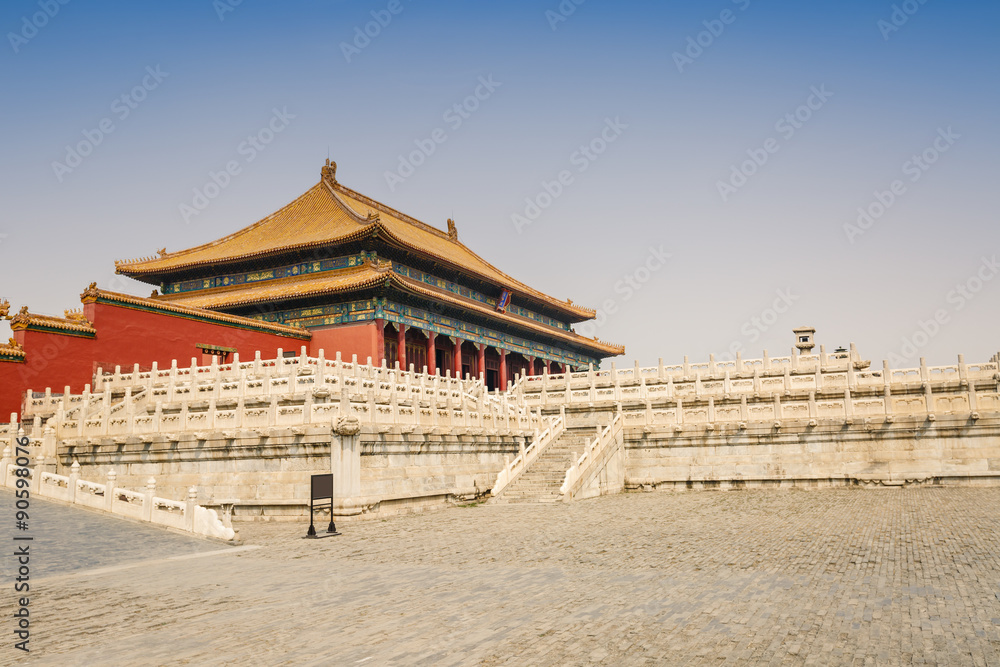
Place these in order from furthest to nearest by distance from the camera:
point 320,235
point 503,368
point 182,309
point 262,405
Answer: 1. point 503,368
2. point 320,235
3. point 182,309
4. point 262,405

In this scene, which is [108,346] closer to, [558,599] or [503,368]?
[503,368]

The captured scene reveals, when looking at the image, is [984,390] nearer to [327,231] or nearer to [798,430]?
[798,430]

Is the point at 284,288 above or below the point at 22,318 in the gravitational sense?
above

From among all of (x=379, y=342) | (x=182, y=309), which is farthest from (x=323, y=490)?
(x=379, y=342)

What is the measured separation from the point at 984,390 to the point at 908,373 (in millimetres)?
2047

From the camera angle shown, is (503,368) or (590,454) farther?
(503,368)

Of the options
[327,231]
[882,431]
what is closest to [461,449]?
[882,431]

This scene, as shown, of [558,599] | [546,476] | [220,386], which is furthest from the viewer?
[546,476]

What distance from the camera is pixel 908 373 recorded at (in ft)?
77.6

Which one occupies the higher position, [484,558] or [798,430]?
[798,430]

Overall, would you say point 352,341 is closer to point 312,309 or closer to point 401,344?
point 401,344

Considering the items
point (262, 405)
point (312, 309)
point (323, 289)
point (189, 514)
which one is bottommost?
point (189, 514)

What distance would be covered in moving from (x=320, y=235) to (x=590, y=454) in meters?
22.7

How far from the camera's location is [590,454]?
2091 centimetres
